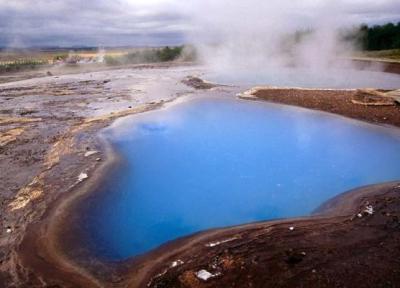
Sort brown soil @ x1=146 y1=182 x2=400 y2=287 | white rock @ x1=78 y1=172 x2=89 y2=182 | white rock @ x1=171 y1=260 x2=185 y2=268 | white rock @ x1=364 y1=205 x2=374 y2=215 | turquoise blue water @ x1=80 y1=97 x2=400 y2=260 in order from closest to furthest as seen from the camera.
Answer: brown soil @ x1=146 y1=182 x2=400 y2=287
white rock @ x1=171 y1=260 x2=185 y2=268
white rock @ x1=364 y1=205 x2=374 y2=215
turquoise blue water @ x1=80 y1=97 x2=400 y2=260
white rock @ x1=78 y1=172 x2=89 y2=182

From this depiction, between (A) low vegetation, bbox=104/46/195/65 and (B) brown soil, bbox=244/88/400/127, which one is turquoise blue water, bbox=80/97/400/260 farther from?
(A) low vegetation, bbox=104/46/195/65

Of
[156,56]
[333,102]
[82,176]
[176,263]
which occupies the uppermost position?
[156,56]

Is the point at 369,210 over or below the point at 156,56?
below

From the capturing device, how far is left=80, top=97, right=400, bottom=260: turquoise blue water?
6.20m

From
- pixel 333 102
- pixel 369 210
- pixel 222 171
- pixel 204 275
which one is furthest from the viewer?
pixel 333 102

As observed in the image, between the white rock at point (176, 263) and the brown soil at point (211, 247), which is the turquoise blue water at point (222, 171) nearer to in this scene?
the brown soil at point (211, 247)

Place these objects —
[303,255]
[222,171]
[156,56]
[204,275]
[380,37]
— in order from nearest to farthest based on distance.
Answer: [204,275], [303,255], [222,171], [380,37], [156,56]

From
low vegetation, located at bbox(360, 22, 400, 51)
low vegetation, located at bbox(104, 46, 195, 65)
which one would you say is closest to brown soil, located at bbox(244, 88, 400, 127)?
low vegetation, located at bbox(360, 22, 400, 51)

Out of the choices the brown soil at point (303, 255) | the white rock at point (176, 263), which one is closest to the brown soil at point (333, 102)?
the brown soil at point (303, 255)

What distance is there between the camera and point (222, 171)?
324 inches

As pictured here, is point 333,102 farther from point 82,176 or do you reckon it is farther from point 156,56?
point 156,56

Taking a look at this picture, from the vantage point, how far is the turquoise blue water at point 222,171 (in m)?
6.20

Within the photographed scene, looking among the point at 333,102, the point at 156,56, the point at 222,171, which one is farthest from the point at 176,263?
the point at 156,56

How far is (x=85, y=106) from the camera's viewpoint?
53.6 ft
